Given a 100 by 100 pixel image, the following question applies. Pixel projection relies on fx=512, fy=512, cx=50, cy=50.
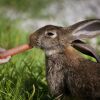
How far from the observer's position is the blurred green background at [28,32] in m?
5.20

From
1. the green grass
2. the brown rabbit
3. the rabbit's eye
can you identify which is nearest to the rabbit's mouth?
the brown rabbit

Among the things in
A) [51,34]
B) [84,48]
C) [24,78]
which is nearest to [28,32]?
→ [24,78]

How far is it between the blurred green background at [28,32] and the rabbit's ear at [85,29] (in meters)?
0.67

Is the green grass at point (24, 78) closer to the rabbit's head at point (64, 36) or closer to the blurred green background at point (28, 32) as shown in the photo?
the blurred green background at point (28, 32)

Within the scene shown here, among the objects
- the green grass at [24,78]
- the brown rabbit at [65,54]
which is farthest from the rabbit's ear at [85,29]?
the green grass at [24,78]

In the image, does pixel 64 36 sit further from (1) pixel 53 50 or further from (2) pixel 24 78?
(2) pixel 24 78

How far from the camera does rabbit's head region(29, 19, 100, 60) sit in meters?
4.94

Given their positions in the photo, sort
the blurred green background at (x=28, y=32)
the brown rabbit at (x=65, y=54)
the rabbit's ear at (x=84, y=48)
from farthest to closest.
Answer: the blurred green background at (x=28, y=32) → the rabbit's ear at (x=84, y=48) → the brown rabbit at (x=65, y=54)

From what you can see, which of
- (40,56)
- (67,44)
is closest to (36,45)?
(67,44)

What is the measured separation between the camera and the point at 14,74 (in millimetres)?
5652

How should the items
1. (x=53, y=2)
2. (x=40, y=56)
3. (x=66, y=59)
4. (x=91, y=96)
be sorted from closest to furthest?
1. (x=91, y=96)
2. (x=66, y=59)
3. (x=40, y=56)
4. (x=53, y=2)

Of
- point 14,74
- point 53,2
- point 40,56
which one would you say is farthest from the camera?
point 53,2

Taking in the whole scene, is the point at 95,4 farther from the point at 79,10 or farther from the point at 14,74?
the point at 14,74

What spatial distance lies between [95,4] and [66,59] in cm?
693
